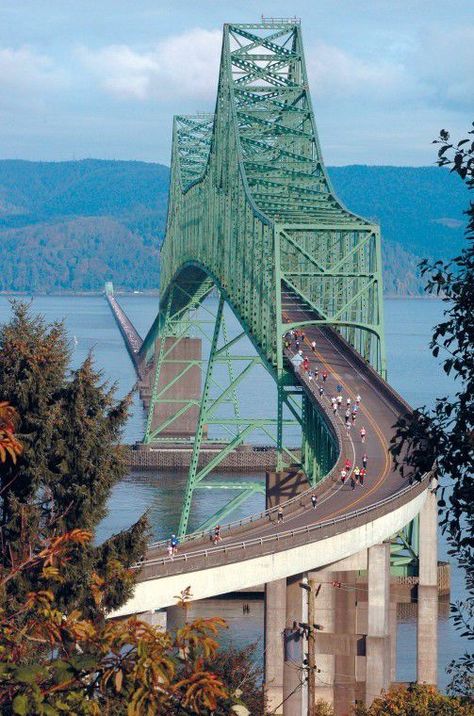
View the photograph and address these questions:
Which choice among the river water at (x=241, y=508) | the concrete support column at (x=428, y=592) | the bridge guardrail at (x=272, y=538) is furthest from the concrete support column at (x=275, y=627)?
the concrete support column at (x=428, y=592)

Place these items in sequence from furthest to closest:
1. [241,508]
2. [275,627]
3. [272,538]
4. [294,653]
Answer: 1. [241,508]
2. [275,627]
3. [294,653]
4. [272,538]

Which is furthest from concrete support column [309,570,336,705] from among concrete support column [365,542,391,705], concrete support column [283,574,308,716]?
concrete support column [365,542,391,705]

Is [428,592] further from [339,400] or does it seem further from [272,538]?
[339,400]

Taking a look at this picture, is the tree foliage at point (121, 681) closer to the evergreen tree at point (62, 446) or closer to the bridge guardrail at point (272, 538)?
the evergreen tree at point (62, 446)

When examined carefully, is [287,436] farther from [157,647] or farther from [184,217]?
[157,647]

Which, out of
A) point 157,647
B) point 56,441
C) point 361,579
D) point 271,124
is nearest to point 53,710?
point 157,647

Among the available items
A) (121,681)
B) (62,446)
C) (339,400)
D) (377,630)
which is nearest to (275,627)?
(377,630)

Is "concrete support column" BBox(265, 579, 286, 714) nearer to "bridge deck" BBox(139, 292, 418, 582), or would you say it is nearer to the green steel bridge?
"bridge deck" BBox(139, 292, 418, 582)
